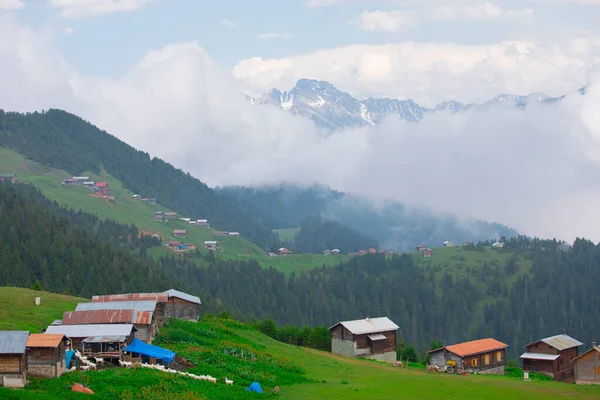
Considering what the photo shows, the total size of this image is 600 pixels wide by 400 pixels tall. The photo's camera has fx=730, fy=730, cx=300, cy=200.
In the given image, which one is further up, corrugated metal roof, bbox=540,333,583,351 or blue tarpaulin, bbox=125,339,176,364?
corrugated metal roof, bbox=540,333,583,351

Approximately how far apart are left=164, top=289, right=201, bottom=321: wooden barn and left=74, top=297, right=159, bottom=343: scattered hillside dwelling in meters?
19.0

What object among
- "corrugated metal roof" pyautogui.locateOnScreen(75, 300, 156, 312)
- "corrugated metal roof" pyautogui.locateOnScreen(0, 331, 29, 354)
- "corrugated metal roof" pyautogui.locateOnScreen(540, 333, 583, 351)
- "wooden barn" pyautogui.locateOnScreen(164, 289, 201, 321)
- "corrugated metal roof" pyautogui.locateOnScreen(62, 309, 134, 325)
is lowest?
"corrugated metal roof" pyautogui.locateOnScreen(0, 331, 29, 354)

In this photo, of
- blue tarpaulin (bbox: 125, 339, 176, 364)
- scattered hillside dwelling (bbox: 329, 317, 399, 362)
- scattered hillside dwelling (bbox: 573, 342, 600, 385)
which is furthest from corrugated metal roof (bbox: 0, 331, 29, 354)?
scattered hillside dwelling (bbox: 573, 342, 600, 385)

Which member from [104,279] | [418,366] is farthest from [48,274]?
[418,366]

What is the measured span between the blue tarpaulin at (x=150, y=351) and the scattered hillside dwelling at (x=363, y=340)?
136ft

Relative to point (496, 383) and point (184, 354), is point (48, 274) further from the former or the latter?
point (496, 383)

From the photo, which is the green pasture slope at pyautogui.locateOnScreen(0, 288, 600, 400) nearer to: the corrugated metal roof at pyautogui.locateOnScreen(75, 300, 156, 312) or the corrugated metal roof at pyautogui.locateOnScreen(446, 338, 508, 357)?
the corrugated metal roof at pyautogui.locateOnScreen(75, 300, 156, 312)

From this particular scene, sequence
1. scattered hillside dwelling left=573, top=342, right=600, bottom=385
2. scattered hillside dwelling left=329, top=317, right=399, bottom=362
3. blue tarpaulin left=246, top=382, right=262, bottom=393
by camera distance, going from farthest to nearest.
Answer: scattered hillside dwelling left=329, top=317, right=399, bottom=362 < scattered hillside dwelling left=573, top=342, right=600, bottom=385 < blue tarpaulin left=246, top=382, right=262, bottom=393

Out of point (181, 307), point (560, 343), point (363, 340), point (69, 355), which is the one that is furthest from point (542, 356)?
point (69, 355)

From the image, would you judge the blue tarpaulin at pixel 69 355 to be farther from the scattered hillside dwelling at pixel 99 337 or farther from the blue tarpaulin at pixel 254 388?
the blue tarpaulin at pixel 254 388

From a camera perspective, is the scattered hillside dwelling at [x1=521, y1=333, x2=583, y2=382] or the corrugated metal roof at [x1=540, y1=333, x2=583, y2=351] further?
the corrugated metal roof at [x1=540, y1=333, x2=583, y2=351]

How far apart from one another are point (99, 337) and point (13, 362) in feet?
42.0

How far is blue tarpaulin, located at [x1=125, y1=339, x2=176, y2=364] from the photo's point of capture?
61344 millimetres

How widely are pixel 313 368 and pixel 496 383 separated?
59.9 feet
